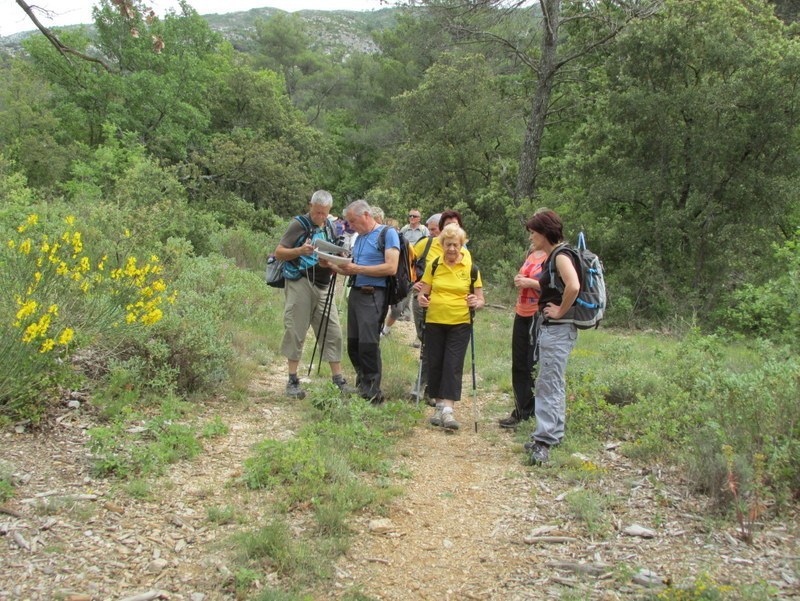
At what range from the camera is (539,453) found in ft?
15.5

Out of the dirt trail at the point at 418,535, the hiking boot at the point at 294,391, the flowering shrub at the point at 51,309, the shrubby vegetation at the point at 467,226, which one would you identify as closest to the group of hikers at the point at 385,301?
the hiking boot at the point at 294,391

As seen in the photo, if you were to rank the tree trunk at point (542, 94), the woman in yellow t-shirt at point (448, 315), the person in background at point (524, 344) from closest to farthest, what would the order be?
the person in background at point (524, 344) < the woman in yellow t-shirt at point (448, 315) < the tree trunk at point (542, 94)

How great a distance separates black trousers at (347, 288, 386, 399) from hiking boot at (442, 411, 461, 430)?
0.70 metres

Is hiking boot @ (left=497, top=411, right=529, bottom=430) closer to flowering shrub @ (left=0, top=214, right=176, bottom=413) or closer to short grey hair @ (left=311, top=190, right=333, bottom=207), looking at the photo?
short grey hair @ (left=311, top=190, right=333, bottom=207)

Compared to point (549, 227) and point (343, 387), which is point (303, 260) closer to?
point (343, 387)

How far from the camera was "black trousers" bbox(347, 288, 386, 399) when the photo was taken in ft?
19.0

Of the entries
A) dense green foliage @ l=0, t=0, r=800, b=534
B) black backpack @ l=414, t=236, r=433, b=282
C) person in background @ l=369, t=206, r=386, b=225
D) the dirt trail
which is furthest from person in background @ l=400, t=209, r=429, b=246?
the dirt trail

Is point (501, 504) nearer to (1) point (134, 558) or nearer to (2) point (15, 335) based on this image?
(1) point (134, 558)

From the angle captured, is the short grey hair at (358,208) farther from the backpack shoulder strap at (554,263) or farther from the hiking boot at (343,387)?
the backpack shoulder strap at (554,263)

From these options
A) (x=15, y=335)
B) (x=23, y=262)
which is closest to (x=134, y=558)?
(x=15, y=335)

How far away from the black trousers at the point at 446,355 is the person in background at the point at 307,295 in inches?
38.2

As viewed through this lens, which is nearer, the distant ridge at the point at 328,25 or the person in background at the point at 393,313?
the person in background at the point at 393,313

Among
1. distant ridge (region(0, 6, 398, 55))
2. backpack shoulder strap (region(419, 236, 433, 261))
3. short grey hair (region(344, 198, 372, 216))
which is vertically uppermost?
distant ridge (region(0, 6, 398, 55))

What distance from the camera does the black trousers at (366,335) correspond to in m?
5.80
